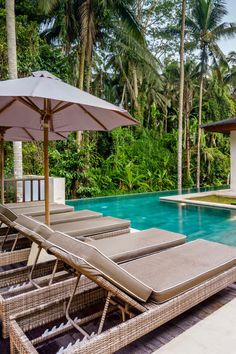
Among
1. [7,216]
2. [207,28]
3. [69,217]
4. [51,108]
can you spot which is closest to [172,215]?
[69,217]

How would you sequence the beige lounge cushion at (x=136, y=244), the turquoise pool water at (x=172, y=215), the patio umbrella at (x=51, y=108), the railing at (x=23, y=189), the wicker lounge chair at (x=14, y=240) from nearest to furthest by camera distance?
the patio umbrella at (x=51, y=108) → the beige lounge cushion at (x=136, y=244) → the wicker lounge chair at (x=14, y=240) → the turquoise pool water at (x=172, y=215) → the railing at (x=23, y=189)

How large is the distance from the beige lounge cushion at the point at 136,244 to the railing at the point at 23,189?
5.29m

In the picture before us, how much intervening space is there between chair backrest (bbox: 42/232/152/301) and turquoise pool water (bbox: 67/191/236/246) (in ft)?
14.7

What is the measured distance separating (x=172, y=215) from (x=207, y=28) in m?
13.8

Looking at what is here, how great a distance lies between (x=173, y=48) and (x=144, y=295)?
25134 millimetres

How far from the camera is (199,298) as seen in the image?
2818 mm

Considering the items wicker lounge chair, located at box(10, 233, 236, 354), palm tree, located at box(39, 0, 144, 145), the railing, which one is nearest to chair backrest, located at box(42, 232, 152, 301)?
wicker lounge chair, located at box(10, 233, 236, 354)

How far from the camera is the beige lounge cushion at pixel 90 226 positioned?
4578 millimetres

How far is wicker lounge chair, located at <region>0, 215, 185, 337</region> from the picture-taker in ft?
8.40

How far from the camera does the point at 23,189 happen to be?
28.0 ft

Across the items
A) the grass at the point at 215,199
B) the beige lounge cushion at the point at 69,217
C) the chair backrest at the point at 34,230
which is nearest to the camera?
the chair backrest at the point at 34,230

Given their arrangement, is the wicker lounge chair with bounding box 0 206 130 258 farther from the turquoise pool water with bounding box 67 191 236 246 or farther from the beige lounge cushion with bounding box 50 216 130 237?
the turquoise pool water with bounding box 67 191 236 246

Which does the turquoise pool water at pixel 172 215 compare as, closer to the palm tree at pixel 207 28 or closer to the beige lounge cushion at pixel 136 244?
the beige lounge cushion at pixel 136 244

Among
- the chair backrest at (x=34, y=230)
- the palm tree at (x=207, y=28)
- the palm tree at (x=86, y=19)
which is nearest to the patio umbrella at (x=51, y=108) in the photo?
the chair backrest at (x=34, y=230)
